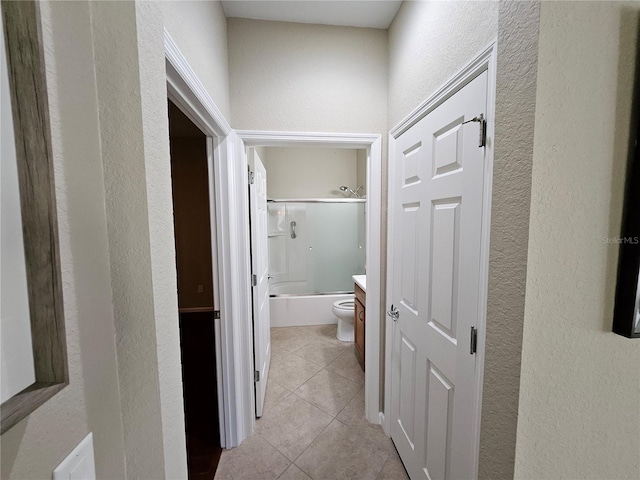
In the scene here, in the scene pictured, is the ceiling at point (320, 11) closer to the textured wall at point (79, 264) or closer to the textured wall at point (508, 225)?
the textured wall at point (508, 225)

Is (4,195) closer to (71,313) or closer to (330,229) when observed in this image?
(71,313)

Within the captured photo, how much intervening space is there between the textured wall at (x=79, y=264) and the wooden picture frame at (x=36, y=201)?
2.9 inches

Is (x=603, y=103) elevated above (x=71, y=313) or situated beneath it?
elevated above

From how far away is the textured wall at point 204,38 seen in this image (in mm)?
832

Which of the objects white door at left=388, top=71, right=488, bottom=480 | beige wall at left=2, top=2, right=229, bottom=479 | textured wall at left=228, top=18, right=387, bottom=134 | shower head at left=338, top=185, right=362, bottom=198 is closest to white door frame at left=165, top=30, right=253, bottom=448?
textured wall at left=228, top=18, right=387, bottom=134

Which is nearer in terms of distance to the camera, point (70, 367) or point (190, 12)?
point (70, 367)

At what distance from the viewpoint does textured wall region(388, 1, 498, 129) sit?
2.93 feet

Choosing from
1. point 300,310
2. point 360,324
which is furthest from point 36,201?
point 300,310

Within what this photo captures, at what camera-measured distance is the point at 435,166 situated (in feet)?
3.79

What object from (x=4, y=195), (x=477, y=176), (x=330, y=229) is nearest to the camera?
(x=4, y=195)

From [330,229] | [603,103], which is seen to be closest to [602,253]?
[603,103]

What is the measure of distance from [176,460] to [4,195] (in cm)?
74

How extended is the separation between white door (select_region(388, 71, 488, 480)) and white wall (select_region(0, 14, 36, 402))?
1073 mm

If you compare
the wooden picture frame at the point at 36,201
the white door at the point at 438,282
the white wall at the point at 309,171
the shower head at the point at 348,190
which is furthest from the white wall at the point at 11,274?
the shower head at the point at 348,190
